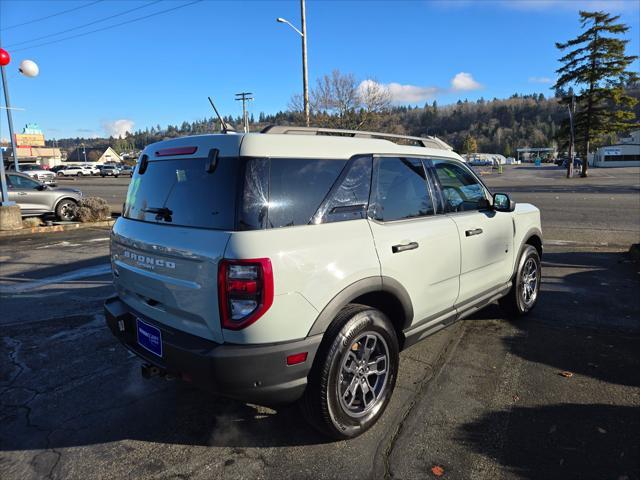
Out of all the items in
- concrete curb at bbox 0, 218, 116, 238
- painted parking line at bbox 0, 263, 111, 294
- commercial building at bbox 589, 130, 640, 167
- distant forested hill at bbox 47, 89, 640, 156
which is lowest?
painted parking line at bbox 0, 263, 111, 294

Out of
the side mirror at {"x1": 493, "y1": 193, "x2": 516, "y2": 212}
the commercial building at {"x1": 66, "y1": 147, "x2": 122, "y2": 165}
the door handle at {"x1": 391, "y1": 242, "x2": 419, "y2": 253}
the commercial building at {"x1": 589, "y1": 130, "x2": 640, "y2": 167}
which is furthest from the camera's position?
the commercial building at {"x1": 66, "y1": 147, "x2": 122, "y2": 165}

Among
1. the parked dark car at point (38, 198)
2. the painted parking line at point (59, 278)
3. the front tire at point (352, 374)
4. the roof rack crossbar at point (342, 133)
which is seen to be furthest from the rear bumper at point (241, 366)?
the parked dark car at point (38, 198)

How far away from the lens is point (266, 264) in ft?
7.72

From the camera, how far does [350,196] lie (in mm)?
2947

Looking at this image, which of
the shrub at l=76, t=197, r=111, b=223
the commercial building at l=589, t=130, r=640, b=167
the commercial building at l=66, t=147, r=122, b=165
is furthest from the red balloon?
the commercial building at l=66, t=147, r=122, b=165

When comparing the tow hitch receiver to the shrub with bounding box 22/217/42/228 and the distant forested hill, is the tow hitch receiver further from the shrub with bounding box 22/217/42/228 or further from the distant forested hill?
the distant forested hill

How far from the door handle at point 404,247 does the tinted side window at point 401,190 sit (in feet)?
0.70

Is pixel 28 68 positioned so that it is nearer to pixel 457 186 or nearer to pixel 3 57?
pixel 3 57

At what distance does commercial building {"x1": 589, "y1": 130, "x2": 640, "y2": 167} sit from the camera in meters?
81.4

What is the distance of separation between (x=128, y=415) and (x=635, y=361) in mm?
4208

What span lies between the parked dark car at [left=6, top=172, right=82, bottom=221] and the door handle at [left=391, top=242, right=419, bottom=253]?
44.3 feet

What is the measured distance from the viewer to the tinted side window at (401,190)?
10.5 ft

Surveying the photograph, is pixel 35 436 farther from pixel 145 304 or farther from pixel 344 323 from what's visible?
pixel 344 323

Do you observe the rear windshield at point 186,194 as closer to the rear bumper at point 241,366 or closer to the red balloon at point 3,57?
the rear bumper at point 241,366
